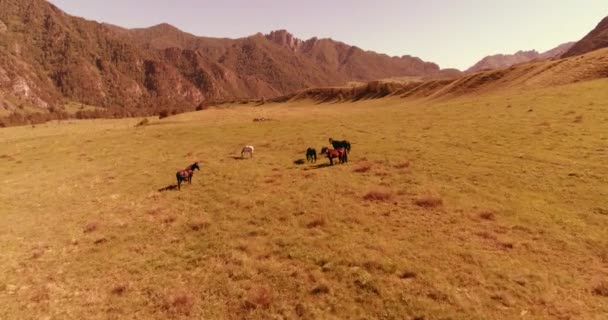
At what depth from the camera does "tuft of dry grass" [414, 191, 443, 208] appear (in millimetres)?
19172

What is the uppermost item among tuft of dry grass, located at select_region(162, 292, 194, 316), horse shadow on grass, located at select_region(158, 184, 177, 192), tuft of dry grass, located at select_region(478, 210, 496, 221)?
horse shadow on grass, located at select_region(158, 184, 177, 192)

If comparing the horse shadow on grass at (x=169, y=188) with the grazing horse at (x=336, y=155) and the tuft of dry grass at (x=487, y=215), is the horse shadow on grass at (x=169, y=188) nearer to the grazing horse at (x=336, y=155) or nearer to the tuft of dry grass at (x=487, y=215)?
the grazing horse at (x=336, y=155)

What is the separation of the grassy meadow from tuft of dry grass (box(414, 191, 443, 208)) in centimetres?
12

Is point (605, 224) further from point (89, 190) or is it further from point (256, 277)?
point (89, 190)

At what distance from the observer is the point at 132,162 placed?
37.8 m

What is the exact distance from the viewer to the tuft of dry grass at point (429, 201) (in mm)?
19172

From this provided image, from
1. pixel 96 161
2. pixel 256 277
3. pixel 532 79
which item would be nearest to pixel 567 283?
pixel 256 277

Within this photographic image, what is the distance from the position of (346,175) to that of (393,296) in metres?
14.7

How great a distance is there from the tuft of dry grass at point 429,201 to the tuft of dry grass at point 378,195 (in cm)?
162

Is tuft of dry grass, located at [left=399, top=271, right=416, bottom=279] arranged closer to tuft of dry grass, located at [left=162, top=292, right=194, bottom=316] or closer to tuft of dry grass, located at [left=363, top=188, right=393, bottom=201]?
tuft of dry grass, located at [left=162, top=292, right=194, bottom=316]

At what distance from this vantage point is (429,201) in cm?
1938

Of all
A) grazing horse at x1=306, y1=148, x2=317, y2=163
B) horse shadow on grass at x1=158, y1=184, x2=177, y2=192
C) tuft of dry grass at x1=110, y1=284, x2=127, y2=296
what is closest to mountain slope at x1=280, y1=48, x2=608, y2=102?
grazing horse at x1=306, y1=148, x2=317, y2=163

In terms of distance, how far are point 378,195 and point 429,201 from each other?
2.95m

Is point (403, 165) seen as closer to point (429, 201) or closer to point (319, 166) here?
point (319, 166)
